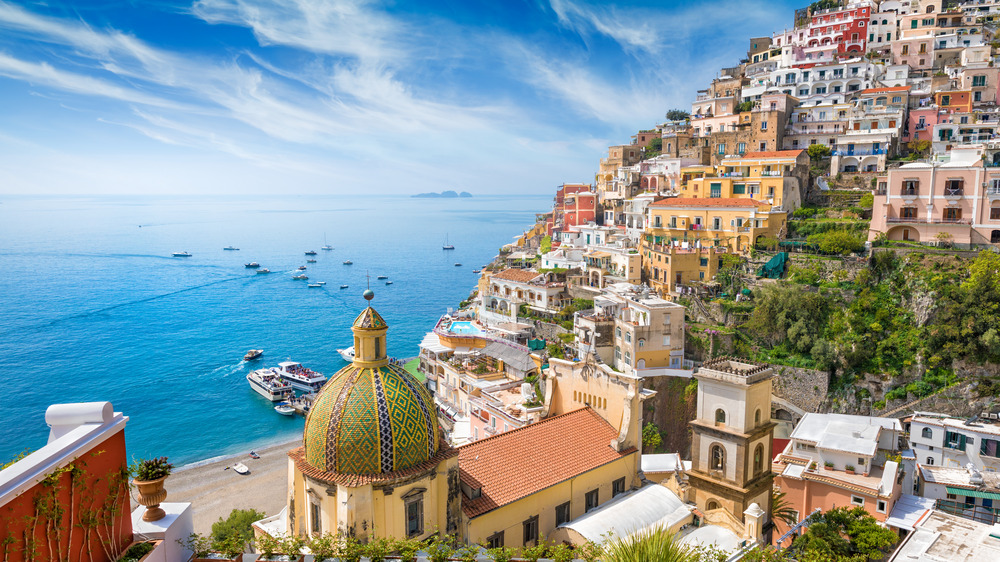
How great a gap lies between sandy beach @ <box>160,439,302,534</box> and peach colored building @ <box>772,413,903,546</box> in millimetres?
26324

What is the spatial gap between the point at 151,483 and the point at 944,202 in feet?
158

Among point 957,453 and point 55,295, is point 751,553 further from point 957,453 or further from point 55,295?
point 55,295

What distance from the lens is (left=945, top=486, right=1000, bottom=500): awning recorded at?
21.7 m

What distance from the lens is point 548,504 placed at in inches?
610

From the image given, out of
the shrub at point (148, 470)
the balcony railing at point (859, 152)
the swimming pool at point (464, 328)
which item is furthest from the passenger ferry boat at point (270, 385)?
the balcony railing at point (859, 152)

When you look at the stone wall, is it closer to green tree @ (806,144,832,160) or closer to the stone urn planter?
green tree @ (806,144,832,160)

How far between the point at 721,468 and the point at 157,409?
4883cm

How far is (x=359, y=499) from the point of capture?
12203mm

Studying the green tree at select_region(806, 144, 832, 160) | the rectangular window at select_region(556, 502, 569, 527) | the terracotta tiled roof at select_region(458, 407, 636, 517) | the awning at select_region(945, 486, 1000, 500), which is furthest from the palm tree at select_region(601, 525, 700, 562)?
the green tree at select_region(806, 144, 832, 160)

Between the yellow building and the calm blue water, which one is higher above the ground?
the yellow building

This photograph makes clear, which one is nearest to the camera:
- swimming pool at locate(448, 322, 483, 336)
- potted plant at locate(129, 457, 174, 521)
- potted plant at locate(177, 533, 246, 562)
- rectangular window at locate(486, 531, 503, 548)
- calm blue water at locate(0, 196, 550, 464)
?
potted plant at locate(129, 457, 174, 521)

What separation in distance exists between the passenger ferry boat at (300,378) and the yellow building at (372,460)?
3857 centimetres

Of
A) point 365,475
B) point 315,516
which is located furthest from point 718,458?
point 315,516

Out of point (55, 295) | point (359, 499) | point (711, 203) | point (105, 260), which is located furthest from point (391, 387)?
point (105, 260)
